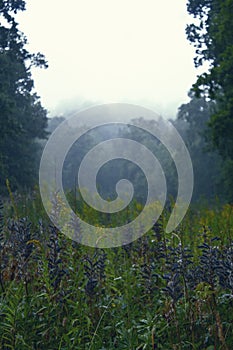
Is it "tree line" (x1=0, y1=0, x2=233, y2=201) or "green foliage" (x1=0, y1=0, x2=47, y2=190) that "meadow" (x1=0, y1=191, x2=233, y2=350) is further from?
"green foliage" (x1=0, y1=0, x2=47, y2=190)

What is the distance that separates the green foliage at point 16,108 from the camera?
20875mm

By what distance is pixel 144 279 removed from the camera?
3.94m

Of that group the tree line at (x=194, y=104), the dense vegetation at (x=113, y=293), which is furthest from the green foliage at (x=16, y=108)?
the dense vegetation at (x=113, y=293)

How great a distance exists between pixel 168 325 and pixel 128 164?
224 ft

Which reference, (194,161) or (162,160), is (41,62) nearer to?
(194,161)

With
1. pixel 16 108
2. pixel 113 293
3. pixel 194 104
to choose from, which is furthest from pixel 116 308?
pixel 194 104

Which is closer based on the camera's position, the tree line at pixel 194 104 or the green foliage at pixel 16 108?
the tree line at pixel 194 104

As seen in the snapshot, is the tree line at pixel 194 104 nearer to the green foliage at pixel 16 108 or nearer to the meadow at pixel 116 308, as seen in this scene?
the green foliage at pixel 16 108

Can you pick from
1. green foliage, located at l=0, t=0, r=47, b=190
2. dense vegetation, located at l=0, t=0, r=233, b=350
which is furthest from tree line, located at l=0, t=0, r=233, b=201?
dense vegetation, located at l=0, t=0, r=233, b=350

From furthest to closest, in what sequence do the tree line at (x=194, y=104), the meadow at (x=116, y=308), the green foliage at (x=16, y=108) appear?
the green foliage at (x=16, y=108) < the tree line at (x=194, y=104) < the meadow at (x=116, y=308)

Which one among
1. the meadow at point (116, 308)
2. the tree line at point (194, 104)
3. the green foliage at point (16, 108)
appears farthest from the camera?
the green foliage at point (16, 108)

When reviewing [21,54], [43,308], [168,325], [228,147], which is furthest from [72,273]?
[21,54]

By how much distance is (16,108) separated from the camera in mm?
26984

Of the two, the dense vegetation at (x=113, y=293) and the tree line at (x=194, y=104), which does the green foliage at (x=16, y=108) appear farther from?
the dense vegetation at (x=113, y=293)
